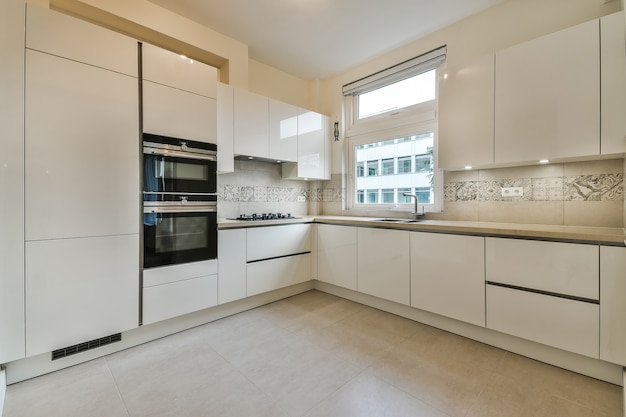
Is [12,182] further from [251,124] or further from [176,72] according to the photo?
[251,124]

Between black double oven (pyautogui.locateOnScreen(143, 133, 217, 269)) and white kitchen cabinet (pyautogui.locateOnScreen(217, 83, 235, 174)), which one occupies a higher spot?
white kitchen cabinet (pyautogui.locateOnScreen(217, 83, 235, 174))

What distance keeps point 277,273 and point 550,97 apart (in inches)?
103

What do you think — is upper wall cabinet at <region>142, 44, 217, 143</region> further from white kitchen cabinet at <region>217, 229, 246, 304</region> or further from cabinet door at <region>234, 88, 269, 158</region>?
white kitchen cabinet at <region>217, 229, 246, 304</region>

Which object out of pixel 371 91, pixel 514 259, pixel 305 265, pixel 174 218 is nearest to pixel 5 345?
pixel 174 218

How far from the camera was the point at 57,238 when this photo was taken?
166cm

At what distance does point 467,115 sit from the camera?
2.23 metres

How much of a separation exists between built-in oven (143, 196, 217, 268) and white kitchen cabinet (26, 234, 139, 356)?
11 centimetres

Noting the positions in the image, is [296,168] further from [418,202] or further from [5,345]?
[5,345]

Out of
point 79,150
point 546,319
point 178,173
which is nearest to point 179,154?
point 178,173

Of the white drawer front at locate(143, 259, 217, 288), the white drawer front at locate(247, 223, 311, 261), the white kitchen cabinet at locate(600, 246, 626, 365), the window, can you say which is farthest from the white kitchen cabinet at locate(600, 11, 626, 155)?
the white drawer front at locate(143, 259, 217, 288)

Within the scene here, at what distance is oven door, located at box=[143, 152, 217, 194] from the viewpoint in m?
2.00

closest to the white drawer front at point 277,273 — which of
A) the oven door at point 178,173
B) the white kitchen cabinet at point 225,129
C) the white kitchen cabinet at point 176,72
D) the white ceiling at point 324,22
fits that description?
the oven door at point 178,173

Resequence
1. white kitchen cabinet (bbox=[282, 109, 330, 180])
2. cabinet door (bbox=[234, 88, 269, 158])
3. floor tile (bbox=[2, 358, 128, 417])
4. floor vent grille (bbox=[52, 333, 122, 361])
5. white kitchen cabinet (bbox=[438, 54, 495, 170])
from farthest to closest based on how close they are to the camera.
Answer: white kitchen cabinet (bbox=[282, 109, 330, 180])
cabinet door (bbox=[234, 88, 269, 158])
white kitchen cabinet (bbox=[438, 54, 495, 170])
floor vent grille (bbox=[52, 333, 122, 361])
floor tile (bbox=[2, 358, 128, 417])

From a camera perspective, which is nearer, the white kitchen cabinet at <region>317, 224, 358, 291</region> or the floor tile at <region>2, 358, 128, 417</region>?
the floor tile at <region>2, 358, 128, 417</region>
